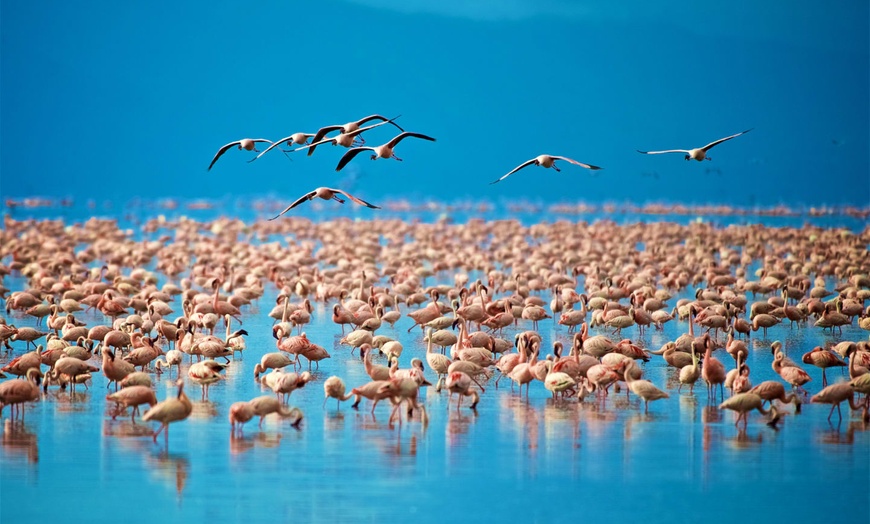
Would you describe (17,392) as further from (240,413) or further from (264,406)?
(264,406)

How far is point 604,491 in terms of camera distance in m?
7.31

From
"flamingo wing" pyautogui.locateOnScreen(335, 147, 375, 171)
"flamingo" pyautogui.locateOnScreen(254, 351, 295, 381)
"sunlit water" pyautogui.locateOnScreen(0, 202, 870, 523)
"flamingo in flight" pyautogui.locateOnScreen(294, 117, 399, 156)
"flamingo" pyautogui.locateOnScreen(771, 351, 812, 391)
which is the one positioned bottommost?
"sunlit water" pyautogui.locateOnScreen(0, 202, 870, 523)

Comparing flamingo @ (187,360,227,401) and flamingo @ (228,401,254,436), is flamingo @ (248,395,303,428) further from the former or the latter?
flamingo @ (187,360,227,401)

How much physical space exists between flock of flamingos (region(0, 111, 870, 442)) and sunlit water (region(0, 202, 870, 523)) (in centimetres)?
21

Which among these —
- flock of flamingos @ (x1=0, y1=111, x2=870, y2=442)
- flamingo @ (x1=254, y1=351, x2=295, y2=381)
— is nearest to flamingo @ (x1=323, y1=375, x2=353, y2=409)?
flock of flamingos @ (x1=0, y1=111, x2=870, y2=442)

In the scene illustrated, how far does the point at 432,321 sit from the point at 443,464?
460cm

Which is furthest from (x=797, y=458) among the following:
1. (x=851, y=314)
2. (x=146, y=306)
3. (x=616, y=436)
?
(x=146, y=306)

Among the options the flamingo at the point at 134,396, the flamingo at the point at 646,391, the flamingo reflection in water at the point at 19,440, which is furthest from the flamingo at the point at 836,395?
the flamingo reflection in water at the point at 19,440

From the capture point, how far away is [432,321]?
487 inches

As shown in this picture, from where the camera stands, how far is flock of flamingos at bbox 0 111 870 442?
9273 mm

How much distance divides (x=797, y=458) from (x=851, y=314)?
6607 millimetres

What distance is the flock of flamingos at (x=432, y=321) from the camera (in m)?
9.27

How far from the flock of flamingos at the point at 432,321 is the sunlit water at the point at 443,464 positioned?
214 millimetres

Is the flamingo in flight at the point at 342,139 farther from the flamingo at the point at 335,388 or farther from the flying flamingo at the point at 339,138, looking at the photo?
the flamingo at the point at 335,388
